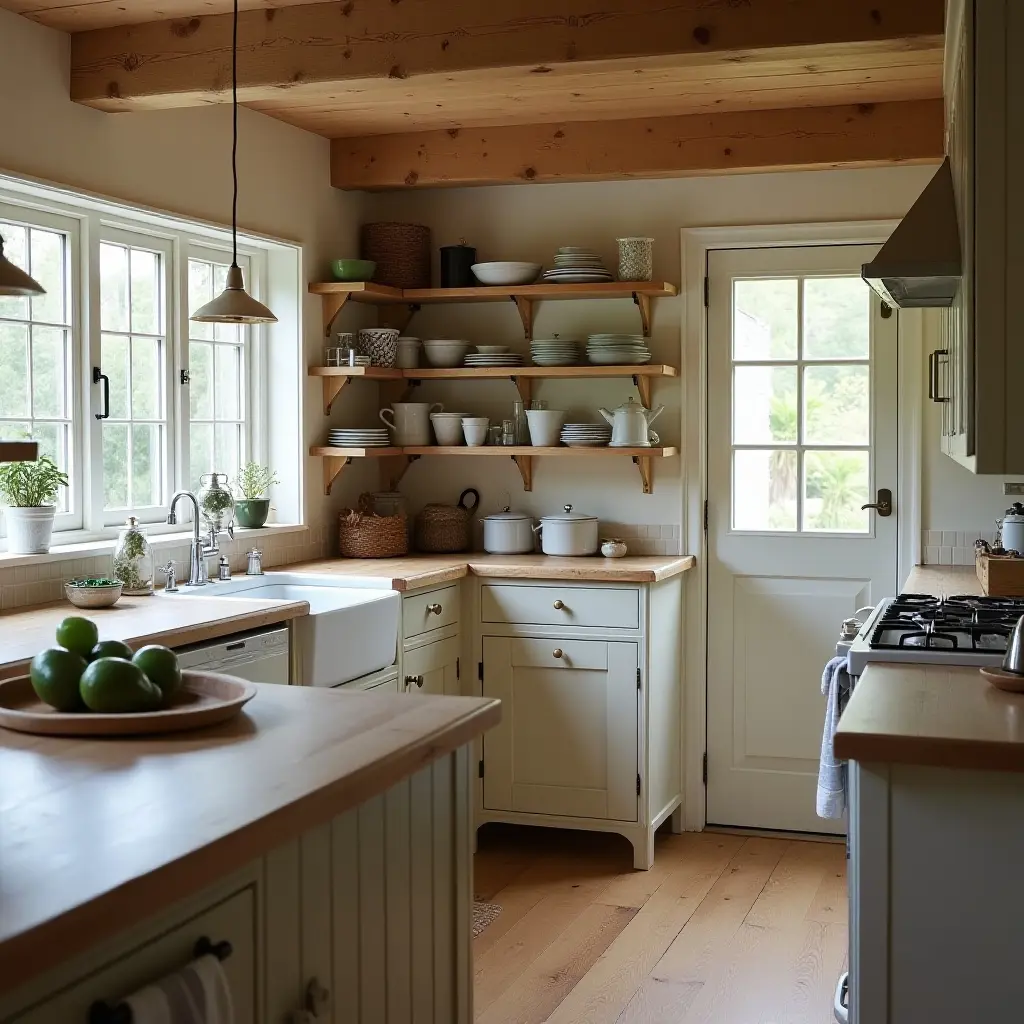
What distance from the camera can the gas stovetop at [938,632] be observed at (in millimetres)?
2787

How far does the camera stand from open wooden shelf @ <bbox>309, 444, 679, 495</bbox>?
15.7 ft

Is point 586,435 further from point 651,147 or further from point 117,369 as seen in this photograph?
point 117,369

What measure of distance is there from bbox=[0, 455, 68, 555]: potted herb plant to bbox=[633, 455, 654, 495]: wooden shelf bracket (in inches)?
85.0

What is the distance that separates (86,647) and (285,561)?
2.60 m

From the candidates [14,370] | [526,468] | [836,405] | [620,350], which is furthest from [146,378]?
[836,405]

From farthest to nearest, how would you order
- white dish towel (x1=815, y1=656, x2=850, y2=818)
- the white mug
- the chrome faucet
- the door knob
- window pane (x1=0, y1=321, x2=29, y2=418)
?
the white mug
the door knob
the chrome faucet
window pane (x1=0, y1=321, x2=29, y2=418)
white dish towel (x1=815, y1=656, x2=850, y2=818)

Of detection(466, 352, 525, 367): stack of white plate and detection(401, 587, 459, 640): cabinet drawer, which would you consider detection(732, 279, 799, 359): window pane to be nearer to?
detection(466, 352, 525, 367): stack of white plate

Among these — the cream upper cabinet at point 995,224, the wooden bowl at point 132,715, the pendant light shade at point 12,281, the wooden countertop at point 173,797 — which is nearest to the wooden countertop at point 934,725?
Answer: the cream upper cabinet at point 995,224

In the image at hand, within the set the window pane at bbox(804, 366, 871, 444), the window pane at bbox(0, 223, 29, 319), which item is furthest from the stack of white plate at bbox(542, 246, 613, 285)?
the window pane at bbox(0, 223, 29, 319)

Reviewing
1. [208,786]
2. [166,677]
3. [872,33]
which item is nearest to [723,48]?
[872,33]

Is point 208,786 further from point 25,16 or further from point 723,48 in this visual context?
point 25,16

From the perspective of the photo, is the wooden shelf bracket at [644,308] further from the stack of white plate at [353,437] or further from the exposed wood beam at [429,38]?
the exposed wood beam at [429,38]

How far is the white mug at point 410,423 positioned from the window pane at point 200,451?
772 millimetres

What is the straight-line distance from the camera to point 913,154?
4.43 metres
